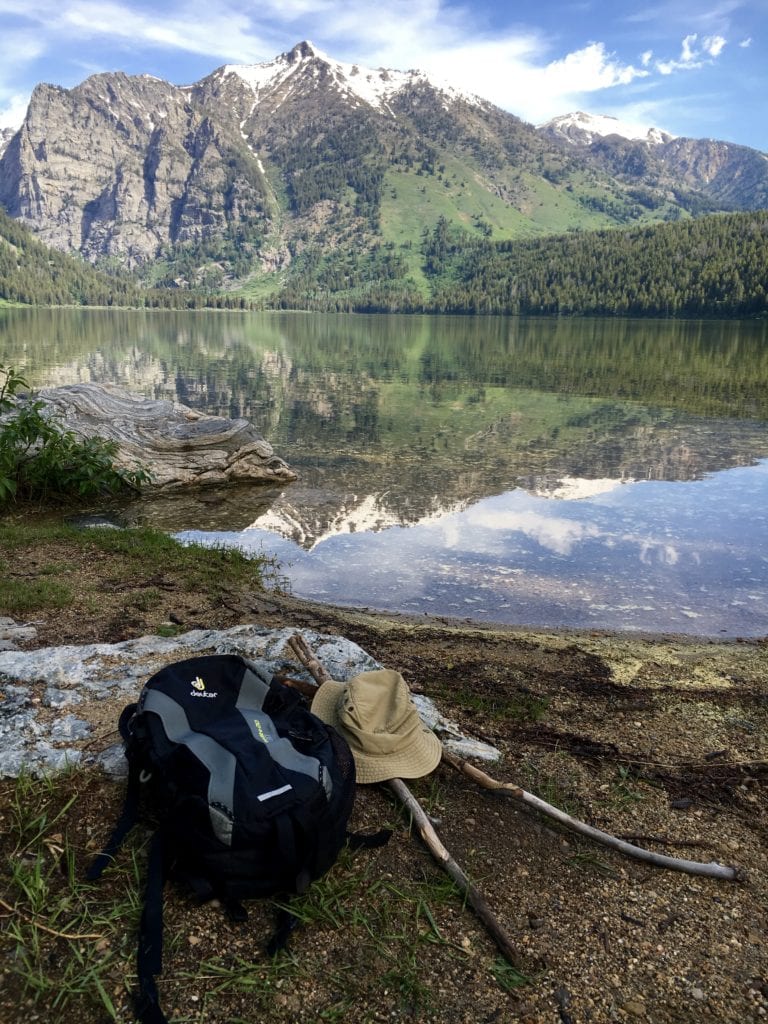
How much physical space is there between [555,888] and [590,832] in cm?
55

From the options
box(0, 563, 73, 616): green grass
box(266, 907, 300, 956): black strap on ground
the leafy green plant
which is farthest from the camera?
the leafy green plant

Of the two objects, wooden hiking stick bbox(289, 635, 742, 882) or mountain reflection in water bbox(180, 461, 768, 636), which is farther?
mountain reflection in water bbox(180, 461, 768, 636)

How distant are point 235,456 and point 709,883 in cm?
1577

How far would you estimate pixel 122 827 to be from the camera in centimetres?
421

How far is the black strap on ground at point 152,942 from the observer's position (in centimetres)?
320

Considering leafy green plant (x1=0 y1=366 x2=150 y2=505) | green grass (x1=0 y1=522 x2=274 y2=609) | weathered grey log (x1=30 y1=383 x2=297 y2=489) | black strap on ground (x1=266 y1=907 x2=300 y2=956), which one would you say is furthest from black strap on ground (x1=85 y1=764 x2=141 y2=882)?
weathered grey log (x1=30 y1=383 x2=297 y2=489)

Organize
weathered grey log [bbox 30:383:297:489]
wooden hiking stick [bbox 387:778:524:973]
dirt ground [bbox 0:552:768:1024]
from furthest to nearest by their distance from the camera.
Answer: weathered grey log [bbox 30:383:297:489] → wooden hiking stick [bbox 387:778:524:973] → dirt ground [bbox 0:552:768:1024]

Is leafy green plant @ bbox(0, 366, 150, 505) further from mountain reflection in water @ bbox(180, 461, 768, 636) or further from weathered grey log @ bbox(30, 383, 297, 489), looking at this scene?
mountain reflection in water @ bbox(180, 461, 768, 636)

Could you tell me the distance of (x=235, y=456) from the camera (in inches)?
720

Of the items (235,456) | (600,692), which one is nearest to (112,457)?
(235,456)

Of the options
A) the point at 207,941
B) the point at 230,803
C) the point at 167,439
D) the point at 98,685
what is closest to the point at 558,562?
the point at 98,685

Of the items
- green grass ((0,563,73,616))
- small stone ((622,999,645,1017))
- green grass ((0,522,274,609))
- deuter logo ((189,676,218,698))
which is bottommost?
green grass ((0,522,274,609))

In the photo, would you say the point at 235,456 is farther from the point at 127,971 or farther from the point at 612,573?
the point at 127,971

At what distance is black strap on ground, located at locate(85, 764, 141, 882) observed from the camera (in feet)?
13.1
